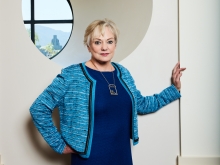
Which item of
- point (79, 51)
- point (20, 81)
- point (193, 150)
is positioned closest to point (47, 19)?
point (79, 51)

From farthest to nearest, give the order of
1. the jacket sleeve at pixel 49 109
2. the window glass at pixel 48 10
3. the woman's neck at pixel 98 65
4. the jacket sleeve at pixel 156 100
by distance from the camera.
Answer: the window glass at pixel 48 10, the jacket sleeve at pixel 156 100, the woman's neck at pixel 98 65, the jacket sleeve at pixel 49 109

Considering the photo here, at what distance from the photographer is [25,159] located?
2.25 meters

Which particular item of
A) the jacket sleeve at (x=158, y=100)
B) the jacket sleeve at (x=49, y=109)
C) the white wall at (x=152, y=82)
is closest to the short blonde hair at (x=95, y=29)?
the jacket sleeve at (x=49, y=109)

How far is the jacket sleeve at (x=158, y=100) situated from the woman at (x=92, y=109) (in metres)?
0.20

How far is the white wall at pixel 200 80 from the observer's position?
225cm

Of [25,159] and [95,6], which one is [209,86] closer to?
[25,159]

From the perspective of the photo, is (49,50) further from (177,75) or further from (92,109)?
(92,109)

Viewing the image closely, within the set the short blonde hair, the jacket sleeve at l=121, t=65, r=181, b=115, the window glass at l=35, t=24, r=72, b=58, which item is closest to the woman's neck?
the short blonde hair

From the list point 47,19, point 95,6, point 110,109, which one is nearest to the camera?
point 110,109

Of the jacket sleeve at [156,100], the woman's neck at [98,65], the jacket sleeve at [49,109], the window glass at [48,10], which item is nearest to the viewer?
the jacket sleeve at [49,109]

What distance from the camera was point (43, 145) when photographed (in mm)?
2244

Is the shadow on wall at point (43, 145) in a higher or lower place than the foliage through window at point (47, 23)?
lower

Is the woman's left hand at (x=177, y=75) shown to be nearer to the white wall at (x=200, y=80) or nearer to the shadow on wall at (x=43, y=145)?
the white wall at (x=200, y=80)

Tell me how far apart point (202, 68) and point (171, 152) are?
0.48 meters
